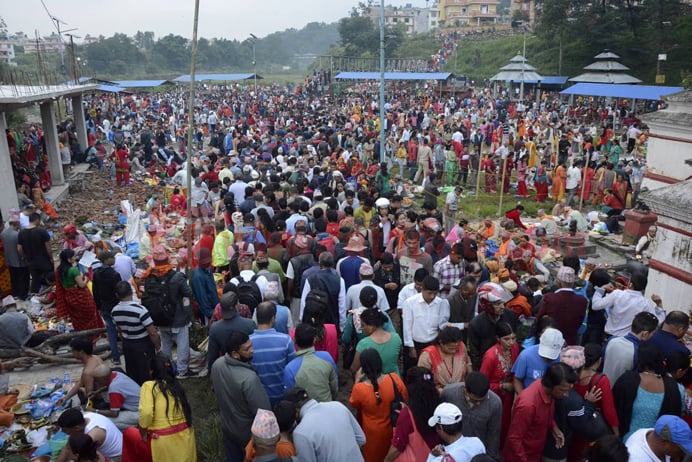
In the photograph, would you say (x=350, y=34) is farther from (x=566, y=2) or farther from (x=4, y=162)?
(x=4, y=162)

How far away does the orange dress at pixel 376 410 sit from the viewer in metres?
3.83

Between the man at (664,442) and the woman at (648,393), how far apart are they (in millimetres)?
684

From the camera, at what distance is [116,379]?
4.67m

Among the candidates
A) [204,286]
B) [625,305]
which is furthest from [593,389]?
[204,286]

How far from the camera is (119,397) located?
464cm

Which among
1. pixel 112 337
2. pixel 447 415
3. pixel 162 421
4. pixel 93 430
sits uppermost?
pixel 447 415

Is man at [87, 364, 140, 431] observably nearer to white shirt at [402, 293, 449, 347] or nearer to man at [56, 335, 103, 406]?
man at [56, 335, 103, 406]

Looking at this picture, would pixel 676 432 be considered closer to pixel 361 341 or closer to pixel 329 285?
pixel 361 341

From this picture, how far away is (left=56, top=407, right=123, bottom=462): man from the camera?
3.76 metres

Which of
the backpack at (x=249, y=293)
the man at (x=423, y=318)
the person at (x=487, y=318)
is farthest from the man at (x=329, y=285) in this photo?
the person at (x=487, y=318)

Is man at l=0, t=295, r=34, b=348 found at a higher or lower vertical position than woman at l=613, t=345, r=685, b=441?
lower

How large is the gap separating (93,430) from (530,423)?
306 cm

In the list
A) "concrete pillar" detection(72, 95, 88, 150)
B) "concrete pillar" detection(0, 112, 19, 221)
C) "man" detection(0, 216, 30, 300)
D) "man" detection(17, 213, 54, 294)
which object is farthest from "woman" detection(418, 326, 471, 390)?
"concrete pillar" detection(72, 95, 88, 150)

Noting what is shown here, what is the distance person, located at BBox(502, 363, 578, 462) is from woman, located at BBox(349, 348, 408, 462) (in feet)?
2.58
